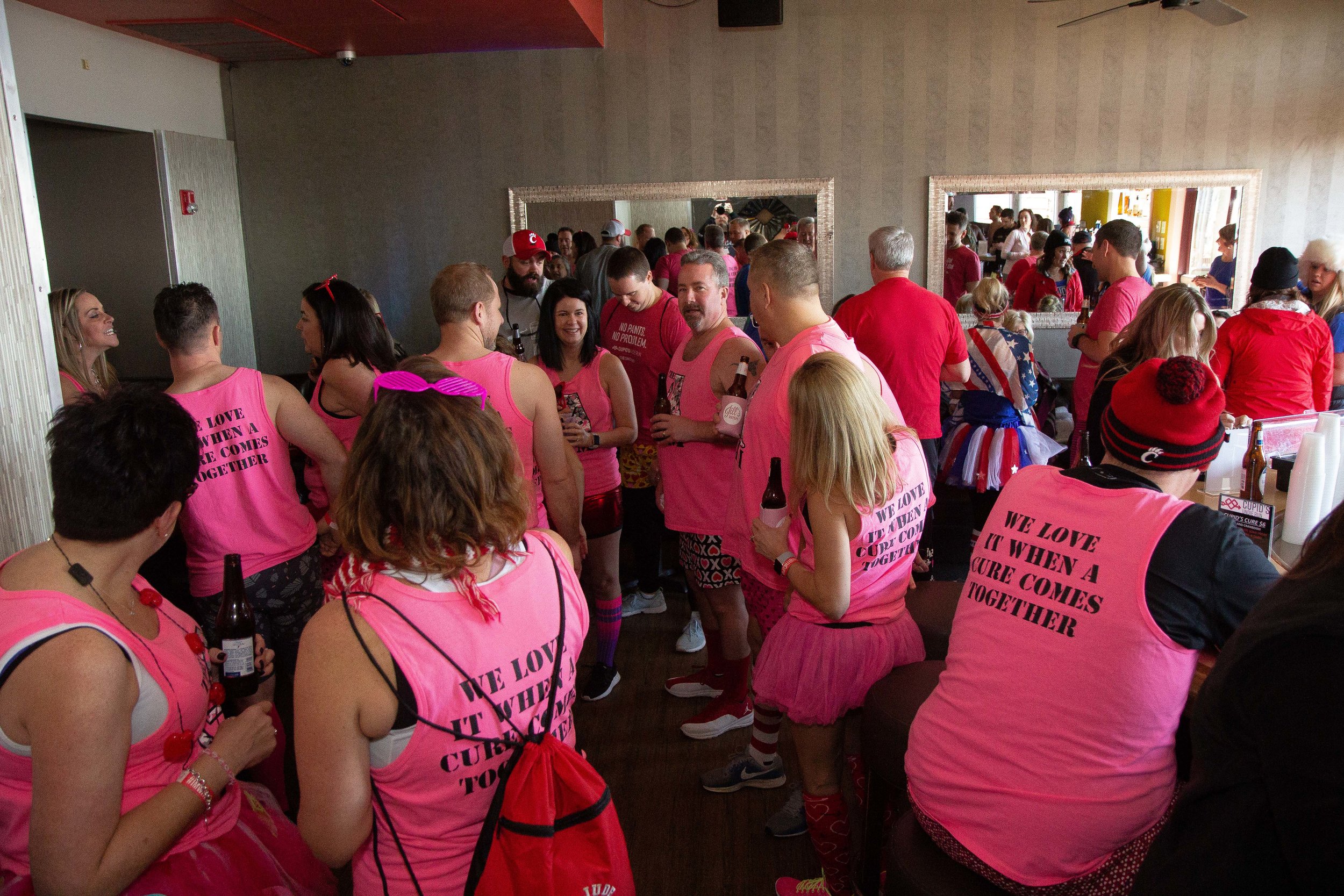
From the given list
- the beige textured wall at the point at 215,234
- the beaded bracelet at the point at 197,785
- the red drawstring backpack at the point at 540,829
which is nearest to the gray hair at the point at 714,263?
the red drawstring backpack at the point at 540,829

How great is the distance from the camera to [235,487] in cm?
232

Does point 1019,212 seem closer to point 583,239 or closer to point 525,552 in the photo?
point 583,239

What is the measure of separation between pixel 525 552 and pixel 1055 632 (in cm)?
84

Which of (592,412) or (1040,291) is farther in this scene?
(1040,291)

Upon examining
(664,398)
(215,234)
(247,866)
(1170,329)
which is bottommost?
(247,866)

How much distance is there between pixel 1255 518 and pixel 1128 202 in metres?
5.02

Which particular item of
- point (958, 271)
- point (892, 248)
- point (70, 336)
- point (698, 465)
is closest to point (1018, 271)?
point (958, 271)

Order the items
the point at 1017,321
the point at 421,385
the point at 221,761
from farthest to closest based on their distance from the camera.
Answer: the point at 1017,321 → the point at 221,761 → the point at 421,385

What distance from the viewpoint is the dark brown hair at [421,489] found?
49.2 inches

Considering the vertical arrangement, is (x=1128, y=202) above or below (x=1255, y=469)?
above

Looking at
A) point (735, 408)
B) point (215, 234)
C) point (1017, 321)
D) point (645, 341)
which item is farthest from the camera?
point (215, 234)

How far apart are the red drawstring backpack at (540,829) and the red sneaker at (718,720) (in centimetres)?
182

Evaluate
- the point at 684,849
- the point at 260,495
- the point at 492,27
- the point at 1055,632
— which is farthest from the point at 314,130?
the point at 1055,632

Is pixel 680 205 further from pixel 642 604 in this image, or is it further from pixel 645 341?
A: pixel 642 604
